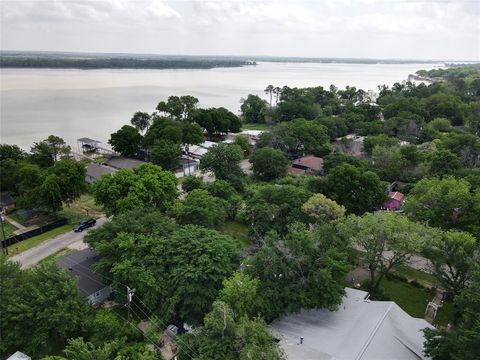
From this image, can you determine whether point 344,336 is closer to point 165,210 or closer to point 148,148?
point 165,210

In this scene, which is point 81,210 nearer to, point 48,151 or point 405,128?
point 48,151

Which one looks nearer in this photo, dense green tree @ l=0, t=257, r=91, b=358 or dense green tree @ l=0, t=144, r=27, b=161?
dense green tree @ l=0, t=257, r=91, b=358

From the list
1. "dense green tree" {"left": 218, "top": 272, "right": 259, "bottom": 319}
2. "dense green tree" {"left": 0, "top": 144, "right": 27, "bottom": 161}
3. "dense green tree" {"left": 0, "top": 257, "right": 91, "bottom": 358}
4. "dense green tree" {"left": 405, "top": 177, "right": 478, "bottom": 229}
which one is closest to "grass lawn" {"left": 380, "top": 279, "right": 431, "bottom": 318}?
"dense green tree" {"left": 405, "top": 177, "right": 478, "bottom": 229}

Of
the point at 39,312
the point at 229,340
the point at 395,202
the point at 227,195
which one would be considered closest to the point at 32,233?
the point at 39,312

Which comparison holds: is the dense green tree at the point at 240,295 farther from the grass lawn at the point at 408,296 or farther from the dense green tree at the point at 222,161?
the dense green tree at the point at 222,161

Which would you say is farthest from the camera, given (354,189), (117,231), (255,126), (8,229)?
(255,126)

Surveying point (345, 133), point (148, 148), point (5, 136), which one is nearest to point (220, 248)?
point (148, 148)

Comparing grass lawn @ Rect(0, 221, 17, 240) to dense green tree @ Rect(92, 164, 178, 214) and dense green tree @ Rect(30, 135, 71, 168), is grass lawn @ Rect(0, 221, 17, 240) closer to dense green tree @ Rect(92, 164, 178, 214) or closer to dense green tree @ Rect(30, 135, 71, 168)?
dense green tree @ Rect(92, 164, 178, 214)
